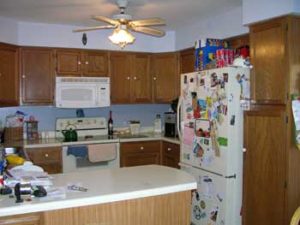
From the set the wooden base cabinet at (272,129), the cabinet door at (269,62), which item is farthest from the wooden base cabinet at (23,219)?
the cabinet door at (269,62)

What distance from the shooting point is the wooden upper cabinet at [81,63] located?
4320 millimetres

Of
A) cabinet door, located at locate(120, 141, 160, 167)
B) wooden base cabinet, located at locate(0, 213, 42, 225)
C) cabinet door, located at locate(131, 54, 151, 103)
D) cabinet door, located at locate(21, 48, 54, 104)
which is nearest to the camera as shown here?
wooden base cabinet, located at locate(0, 213, 42, 225)

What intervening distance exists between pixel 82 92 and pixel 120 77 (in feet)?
1.96

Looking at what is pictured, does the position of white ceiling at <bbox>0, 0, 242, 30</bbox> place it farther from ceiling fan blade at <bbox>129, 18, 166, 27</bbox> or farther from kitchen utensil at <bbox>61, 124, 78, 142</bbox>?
kitchen utensil at <bbox>61, 124, 78, 142</bbox>

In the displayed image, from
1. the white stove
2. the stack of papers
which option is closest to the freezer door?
the stack of papers

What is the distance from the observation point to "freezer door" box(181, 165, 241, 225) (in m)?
3.01

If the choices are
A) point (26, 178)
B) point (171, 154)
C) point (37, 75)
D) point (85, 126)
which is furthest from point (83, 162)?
point (26, 178)

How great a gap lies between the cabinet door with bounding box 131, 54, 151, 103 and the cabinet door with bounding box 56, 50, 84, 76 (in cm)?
78

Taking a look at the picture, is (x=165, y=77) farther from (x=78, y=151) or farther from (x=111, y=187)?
(x=111, y=187)

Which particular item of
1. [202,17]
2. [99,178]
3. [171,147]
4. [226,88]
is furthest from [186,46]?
[99,178]

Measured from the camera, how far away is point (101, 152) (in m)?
4.18

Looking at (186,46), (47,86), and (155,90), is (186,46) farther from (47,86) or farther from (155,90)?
(47,86)

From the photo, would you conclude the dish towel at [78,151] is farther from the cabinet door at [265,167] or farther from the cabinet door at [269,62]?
the cabinet door at [269,62]

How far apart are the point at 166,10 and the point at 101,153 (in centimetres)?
195
